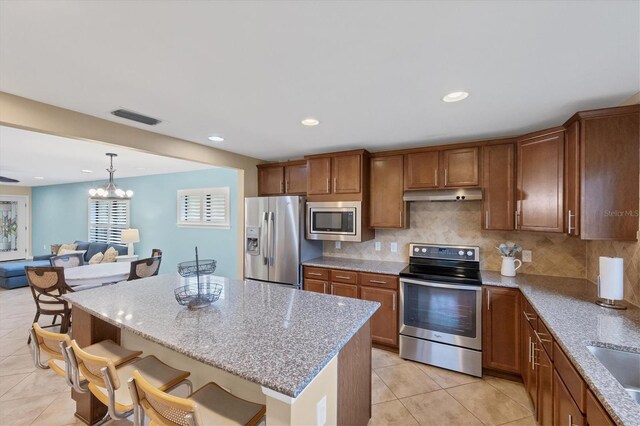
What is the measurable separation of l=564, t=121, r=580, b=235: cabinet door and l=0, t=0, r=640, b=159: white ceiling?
0.69 feet

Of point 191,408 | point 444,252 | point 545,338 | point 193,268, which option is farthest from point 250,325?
point 444,252

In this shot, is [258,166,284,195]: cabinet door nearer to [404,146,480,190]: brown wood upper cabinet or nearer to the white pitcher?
[404,146,480,190]: brown wood upper cabinet

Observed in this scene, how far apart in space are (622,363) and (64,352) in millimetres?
2802

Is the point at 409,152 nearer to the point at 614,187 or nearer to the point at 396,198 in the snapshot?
the point at 396,198

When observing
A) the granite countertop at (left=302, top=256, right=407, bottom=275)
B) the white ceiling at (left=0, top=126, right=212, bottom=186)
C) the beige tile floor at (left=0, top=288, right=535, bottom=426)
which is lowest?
the beige tile floor at (left=0, top=288, right=535, bottom=426)

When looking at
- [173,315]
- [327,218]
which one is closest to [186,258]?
[327,218]

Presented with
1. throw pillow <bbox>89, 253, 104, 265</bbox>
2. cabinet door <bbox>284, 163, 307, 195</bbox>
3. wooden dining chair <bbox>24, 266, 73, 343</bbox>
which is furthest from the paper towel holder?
throw pillow <bbox>89, 253, 104, 265</bbox>

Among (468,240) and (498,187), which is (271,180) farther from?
(498,187)

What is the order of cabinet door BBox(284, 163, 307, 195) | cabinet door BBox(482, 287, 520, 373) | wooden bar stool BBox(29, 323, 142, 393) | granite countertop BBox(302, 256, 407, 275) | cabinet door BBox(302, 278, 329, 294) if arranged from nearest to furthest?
1. wooden bar stool BBox(29, 323, 142, 393)
2. cabinet door BBox(482, 287, 520, 373)
3. granite countertop BBox(302, 256, 407, 275)
4. cabinet door BBox(302, 278, 329, 294)
5. cabinet door BBox(284, 163, 307, 195)

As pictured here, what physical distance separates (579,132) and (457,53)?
4.45 feet

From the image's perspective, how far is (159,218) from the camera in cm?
612

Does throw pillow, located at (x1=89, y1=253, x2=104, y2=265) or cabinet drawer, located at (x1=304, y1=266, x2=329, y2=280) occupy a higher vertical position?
cabinet drawer, located at (x1=304, y1=266, x2=329, y2=280)

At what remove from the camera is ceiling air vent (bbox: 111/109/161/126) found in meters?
2.21

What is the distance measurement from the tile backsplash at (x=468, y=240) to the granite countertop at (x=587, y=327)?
0.24m
